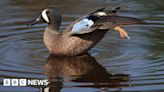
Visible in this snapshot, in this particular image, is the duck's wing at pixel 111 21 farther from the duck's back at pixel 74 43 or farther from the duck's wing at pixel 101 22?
the duck's back at pixel 74 43

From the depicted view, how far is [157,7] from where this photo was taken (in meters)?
12.1

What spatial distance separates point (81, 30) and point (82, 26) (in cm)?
7

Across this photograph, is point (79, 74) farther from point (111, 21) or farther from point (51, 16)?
point (51, 16)

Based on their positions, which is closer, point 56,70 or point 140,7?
point 56,70

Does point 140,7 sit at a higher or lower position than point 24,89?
higher

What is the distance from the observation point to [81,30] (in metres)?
9.20

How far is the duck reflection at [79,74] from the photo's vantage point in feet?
26.0

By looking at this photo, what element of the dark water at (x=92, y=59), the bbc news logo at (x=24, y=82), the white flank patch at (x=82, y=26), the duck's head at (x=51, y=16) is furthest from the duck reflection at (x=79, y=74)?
the duck's head at (x=51, y=16)

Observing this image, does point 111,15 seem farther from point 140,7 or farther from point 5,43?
A: point 140,7

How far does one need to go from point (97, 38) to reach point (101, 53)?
0.23m

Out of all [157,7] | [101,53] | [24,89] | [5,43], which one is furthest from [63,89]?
[157,7]

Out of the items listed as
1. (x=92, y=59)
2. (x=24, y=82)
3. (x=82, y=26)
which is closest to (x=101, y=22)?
(x=82, y=26)

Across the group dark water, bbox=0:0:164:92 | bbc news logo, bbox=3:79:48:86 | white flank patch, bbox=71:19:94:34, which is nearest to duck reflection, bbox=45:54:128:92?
dark water, bbox=0:0:164:92

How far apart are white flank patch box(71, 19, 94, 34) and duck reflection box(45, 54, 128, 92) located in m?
0.41
